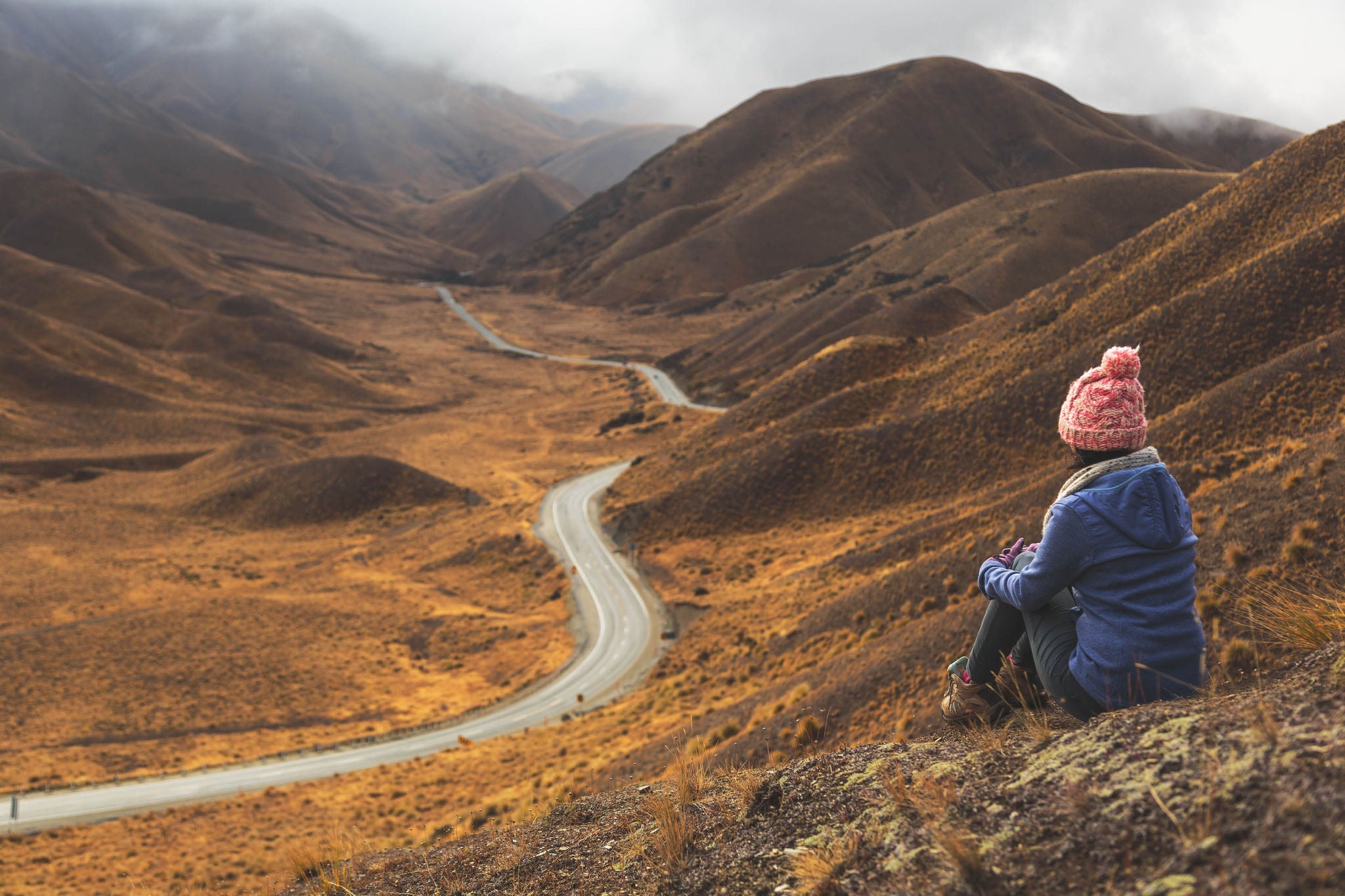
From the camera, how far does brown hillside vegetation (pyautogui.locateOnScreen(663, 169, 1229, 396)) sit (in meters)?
68.9

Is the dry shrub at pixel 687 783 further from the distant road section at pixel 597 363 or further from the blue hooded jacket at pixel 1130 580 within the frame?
the distant road section at pixel 597 363

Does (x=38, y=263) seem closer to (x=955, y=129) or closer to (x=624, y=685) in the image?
(x=624, y=685)

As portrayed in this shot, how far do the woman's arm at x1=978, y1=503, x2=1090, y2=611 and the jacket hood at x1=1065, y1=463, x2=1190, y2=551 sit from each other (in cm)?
14

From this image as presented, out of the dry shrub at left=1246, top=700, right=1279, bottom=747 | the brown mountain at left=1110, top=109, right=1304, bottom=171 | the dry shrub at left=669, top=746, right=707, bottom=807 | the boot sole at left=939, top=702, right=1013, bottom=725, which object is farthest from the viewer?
the brown mountain at left=1110, top=109, right=1304, bottom=171

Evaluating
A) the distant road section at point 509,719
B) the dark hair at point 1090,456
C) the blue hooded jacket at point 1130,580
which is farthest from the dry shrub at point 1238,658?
the distant road section at point 509,719

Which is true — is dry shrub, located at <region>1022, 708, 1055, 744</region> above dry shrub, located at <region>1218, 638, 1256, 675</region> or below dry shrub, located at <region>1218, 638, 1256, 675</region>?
above

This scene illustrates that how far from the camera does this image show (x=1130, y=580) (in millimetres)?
3754

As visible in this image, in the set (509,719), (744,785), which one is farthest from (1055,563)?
(509,719)

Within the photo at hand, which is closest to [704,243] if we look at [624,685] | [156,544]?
[156,544]

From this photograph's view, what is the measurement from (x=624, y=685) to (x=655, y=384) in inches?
2280

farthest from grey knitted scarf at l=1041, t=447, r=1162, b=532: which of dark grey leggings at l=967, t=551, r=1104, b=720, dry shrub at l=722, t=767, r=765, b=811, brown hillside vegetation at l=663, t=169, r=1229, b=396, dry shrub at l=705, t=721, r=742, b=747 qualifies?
brown hillside vegetation at l=663, t=169, r=1229, b=396

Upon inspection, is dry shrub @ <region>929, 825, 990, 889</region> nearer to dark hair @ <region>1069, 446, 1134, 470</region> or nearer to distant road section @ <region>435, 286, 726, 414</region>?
dark hair @ <region>1069, 446, 1134, 470</region>

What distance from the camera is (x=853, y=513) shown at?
35406mm

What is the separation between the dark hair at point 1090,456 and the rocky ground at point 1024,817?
1.19m
